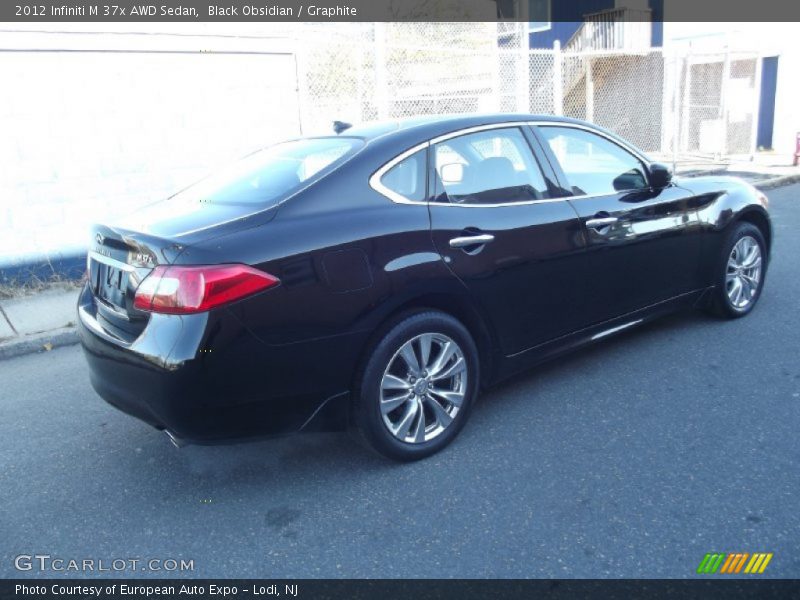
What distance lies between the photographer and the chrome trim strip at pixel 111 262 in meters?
3.07

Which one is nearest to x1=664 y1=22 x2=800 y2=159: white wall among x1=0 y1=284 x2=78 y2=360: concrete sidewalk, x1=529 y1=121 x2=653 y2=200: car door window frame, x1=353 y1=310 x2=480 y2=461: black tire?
x1=529 y1=121 x2=653 y2=200: car door window frame

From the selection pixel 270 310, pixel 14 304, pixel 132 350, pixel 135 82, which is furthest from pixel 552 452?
pixel 135 82

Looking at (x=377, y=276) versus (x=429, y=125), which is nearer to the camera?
(x=377, y=276)

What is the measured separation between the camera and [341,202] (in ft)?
10.5

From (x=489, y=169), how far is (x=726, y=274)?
2218 mm

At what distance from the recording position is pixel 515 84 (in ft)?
41.3

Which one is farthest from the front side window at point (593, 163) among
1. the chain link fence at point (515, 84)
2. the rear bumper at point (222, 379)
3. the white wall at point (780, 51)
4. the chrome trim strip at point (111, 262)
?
the white wall at point (780, 51)

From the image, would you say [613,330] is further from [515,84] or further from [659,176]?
[515,84]

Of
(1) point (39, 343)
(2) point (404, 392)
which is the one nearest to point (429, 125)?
(2) point (404, 392)

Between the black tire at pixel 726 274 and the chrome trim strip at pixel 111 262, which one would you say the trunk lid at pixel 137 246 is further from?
the black tire at pixel 726 274

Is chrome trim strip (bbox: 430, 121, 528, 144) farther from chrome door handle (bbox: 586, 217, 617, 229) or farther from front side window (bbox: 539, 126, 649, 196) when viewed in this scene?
chrome door handle (bbox: 586, 217, 617, 229)

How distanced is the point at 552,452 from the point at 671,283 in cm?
175

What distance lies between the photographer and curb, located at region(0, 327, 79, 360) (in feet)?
18.0
